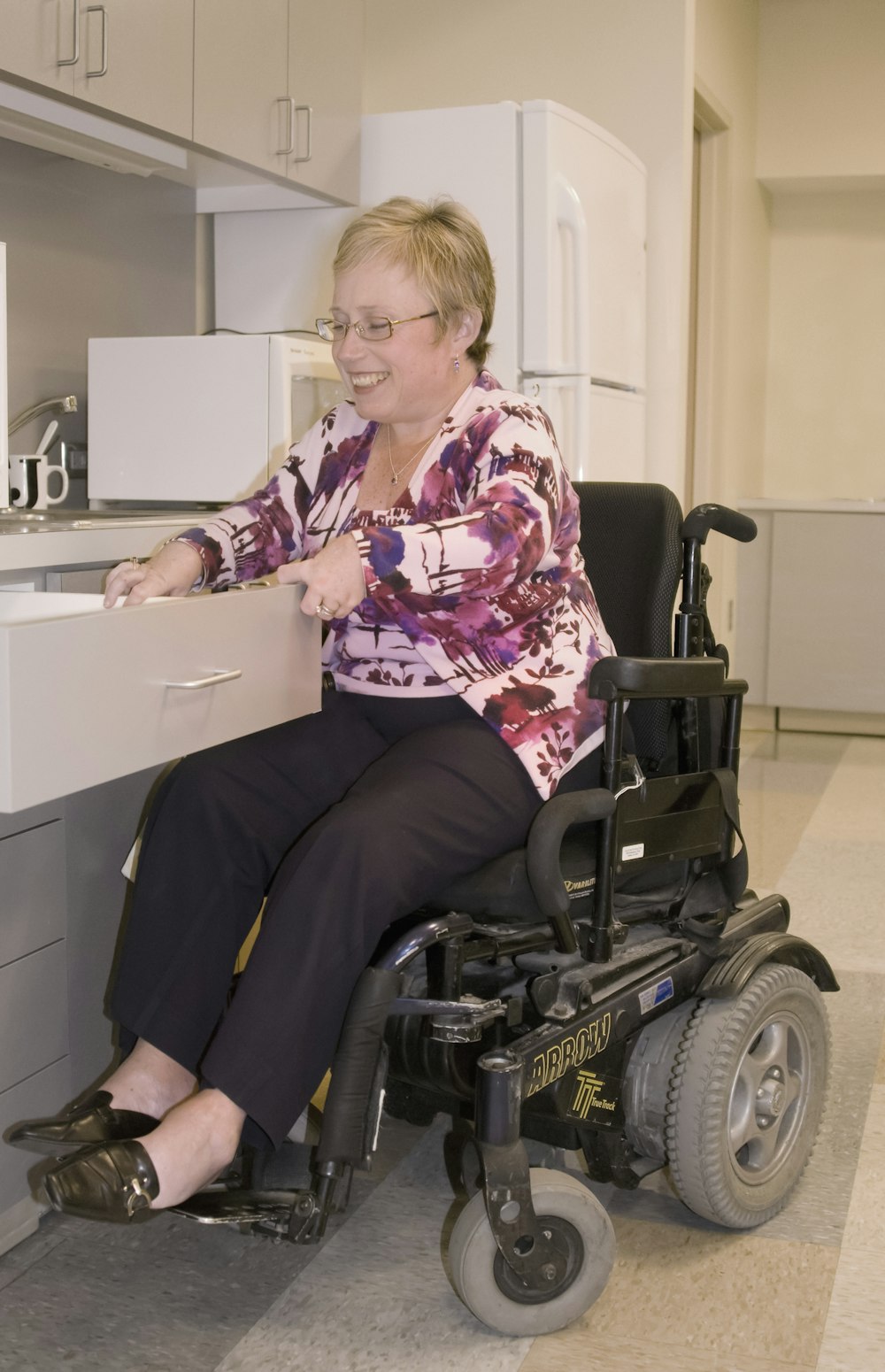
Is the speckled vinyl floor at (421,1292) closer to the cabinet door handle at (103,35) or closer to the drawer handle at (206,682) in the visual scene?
the drawer handle at (206,682)

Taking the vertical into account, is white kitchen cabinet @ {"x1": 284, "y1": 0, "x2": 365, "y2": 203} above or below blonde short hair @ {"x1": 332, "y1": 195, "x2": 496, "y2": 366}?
above

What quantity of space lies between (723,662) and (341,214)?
1766 millimetres

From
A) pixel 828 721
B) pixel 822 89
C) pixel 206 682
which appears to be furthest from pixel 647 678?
pixel 822 89

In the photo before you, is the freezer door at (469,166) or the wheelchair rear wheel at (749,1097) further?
the freezer door at (469,166)

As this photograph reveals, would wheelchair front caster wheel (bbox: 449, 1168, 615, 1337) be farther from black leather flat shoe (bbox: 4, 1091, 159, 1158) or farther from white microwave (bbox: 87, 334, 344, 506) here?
white microwave (bbox: 87, 334, 344, 506)

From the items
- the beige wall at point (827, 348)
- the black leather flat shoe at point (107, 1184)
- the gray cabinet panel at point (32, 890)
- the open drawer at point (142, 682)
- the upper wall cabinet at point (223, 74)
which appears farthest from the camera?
the beige wall at point (827, 348)

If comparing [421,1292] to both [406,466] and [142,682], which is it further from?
[406,466]

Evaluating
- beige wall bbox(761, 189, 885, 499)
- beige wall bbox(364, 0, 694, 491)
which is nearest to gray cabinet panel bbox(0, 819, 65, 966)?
beige wall bbox(364, 0, 694, 491)

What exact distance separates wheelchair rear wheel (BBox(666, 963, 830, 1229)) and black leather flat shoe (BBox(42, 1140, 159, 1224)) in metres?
0.62

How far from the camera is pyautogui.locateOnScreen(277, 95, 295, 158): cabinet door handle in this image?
2.61 meters

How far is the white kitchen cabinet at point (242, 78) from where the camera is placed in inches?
92.5

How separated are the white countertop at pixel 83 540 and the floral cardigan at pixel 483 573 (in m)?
0.13

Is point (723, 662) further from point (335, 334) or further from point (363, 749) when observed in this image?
point (335, 334)

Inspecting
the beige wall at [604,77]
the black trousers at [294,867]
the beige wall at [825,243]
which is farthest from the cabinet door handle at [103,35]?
the beige wall at [825,243]
